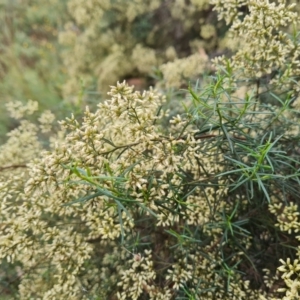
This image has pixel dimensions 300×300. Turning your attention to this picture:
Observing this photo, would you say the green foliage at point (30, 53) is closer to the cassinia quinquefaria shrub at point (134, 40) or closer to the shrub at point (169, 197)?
the cassinia quinquefaria shrub at point (134, 40)

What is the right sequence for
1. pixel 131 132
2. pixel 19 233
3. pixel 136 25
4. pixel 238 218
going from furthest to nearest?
pixel 136 25, pixel 238 218, pixel 19 233, pixel 131 132

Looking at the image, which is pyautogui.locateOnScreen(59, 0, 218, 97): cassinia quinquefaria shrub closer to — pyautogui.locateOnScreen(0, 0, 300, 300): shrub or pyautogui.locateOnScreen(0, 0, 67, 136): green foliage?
pyautogui.locateOnScreen(0, 0, 67, 136): green foliage

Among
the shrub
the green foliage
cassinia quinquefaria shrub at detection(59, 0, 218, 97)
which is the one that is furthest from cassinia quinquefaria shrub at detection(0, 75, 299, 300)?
the green foliage

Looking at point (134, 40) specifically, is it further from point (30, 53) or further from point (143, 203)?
point (143, 203)

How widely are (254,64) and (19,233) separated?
3.12 feet

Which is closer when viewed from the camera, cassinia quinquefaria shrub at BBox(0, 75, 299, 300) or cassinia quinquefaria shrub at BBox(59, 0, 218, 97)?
cassinia quinquefaria shrub at BBox(0, 75, 299, 300)

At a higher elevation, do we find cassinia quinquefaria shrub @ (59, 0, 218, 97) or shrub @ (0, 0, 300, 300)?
cassinia quinquefaria shrub @ (59, 0, 218, 97)

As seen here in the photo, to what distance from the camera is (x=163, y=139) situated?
1111 mm

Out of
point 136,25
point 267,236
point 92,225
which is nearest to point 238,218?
point 267,236

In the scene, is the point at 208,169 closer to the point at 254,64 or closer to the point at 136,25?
the point at 254,64

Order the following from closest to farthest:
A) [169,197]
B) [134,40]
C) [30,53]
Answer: [169,197], [134,40], [30,53]

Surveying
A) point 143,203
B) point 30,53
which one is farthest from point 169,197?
point 30,53

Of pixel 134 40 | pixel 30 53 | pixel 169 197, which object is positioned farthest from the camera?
pixel 30 53

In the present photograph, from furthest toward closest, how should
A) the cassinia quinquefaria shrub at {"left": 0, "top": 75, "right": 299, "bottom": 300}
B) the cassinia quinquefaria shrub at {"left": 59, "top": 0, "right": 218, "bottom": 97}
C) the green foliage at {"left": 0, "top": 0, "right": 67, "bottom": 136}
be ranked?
the green foliage at {"left": 0, "top": 0, "right": 67, "bottom": 136} → the cassinia quinquefaria shrub at {"left": 59, "top": 0, "right": 218, "bottom": 97} → the cassinia quinquefaria shrub at {"left": 0, "top": 75, "right": 299, "bottom": 300}
